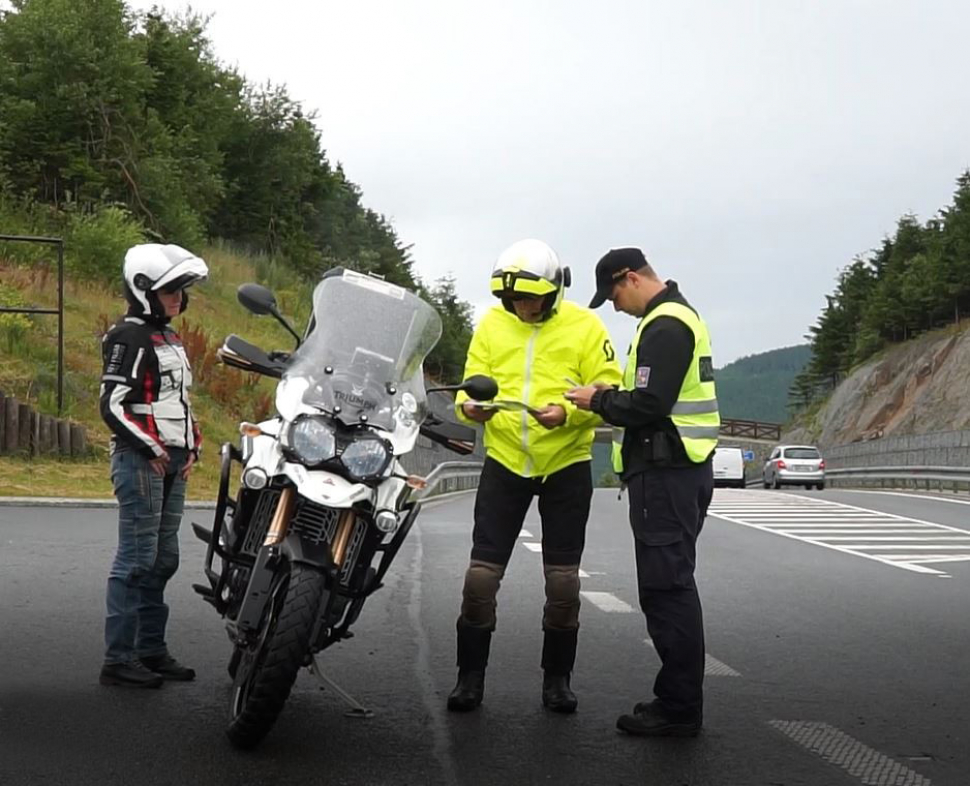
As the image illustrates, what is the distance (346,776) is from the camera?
478cm

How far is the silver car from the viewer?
42.0 meters

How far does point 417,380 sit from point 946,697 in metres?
2.73

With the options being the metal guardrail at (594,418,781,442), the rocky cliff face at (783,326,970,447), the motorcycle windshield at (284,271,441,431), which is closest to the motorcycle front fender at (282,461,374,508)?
the motorcycle windshield at (284,271,441,431)

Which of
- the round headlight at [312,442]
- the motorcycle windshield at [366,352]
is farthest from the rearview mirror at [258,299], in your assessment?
the round headlight at [312,442]

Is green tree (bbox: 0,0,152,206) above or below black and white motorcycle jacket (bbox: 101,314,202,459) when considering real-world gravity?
above

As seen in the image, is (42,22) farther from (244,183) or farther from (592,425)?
(592,425)

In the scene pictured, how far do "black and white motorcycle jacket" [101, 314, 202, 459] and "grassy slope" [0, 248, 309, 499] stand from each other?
12807 millimetres

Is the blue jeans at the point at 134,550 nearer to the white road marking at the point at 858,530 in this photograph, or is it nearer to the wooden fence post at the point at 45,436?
the white road marking at the point at 858,530

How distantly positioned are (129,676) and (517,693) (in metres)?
1.61

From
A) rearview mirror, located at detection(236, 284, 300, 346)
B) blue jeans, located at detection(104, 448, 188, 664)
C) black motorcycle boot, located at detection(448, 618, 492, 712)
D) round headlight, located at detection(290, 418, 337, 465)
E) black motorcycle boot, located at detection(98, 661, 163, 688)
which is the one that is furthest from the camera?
blue jeans, located at detection(104, 448, 188, 664)

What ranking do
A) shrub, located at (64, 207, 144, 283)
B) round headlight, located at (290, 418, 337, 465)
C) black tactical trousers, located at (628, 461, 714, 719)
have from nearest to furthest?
1. round headlight, located at (290, 418, 337, 465)
2. black tactical trousers, located at (628, 461, 714, 719)
3. shrub, located at (64, 207, 144, 283)

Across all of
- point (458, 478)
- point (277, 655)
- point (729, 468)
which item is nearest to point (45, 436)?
point (458, 478)

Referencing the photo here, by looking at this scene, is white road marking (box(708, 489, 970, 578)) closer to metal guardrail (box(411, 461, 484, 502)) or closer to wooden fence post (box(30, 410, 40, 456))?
metal guardrail (box(411, 461, 484, 502))

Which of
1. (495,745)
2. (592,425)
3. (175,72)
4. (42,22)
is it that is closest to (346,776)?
(495,745)
